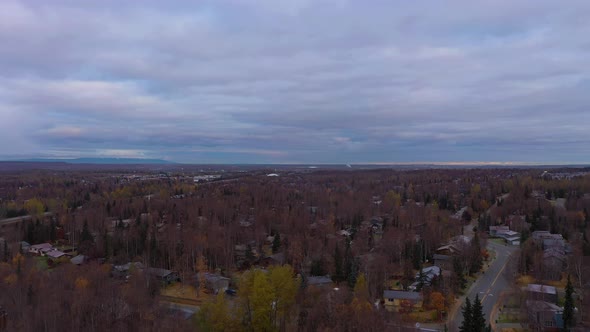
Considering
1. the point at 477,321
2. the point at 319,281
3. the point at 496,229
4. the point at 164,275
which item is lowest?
the point at 164,275

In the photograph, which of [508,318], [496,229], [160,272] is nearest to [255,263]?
[160,272]

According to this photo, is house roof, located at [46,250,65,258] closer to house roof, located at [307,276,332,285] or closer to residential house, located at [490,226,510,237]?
house roof, located at [307,276,332,285]

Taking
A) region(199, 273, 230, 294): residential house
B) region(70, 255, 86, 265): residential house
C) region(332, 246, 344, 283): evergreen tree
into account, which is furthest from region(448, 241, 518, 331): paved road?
region(70, 255, 86, 265): residential house

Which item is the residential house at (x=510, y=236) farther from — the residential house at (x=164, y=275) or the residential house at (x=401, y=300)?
the residential house at (x=164, y=275)

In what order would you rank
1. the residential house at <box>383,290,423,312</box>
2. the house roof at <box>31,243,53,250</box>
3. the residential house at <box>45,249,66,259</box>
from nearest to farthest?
1. the residential house at <box>383,290,423,312</box>
2. the residential house at <box>45,249,66,259</box>
3. the house roof at <box>31,243,53,250</box>

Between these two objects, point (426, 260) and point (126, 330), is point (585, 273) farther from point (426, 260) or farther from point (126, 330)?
point (126, 330)

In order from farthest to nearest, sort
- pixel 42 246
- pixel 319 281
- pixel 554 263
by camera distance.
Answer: pixel 42 246 < pixel 554 263 < pixel 319 281

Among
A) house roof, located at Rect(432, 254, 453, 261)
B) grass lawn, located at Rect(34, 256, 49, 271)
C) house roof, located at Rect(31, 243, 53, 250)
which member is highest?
house roof, located at Rect(432, 254, 453, 261)

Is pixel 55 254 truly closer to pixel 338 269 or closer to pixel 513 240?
pixel 338 269

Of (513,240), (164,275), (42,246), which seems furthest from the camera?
(513,240)
